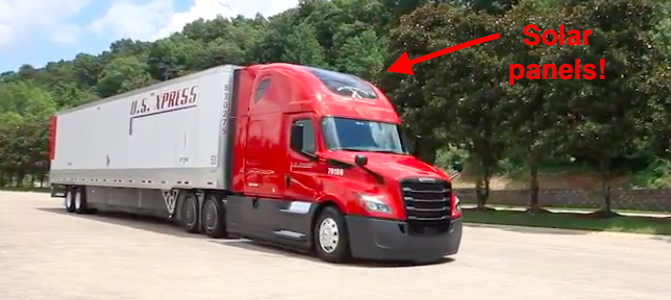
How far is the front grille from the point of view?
12625mm

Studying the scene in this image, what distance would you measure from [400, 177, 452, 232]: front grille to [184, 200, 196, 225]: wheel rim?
7.72 m

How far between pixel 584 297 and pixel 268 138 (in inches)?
291

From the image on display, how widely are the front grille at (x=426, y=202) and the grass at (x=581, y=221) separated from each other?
12.6 metres

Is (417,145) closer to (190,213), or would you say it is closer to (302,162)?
(190,213)

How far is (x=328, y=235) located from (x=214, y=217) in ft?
16.9

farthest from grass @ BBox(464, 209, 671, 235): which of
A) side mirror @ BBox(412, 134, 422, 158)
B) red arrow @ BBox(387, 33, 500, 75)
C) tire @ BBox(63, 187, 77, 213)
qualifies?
tire @ BBox(63, 187, 77, 213)

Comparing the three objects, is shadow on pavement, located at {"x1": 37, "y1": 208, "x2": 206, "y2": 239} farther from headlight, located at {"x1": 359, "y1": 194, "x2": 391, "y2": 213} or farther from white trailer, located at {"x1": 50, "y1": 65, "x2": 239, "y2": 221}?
headlight, located at {"x1": 359, "y1": 194, "x2": 391, "y2": 213}

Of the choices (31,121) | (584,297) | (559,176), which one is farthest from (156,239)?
(31,121)

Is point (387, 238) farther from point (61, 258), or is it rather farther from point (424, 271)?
point (61, 258)

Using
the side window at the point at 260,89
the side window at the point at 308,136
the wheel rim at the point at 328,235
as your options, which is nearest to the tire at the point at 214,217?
the side window at the point at 260,89

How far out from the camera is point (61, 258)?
1313 centimetres

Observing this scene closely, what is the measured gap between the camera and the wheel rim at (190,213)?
18797 mm

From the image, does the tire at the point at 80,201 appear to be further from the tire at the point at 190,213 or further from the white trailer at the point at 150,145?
the tire at the point at 190,213

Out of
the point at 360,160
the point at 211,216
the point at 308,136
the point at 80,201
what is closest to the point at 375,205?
the point at 360,160
